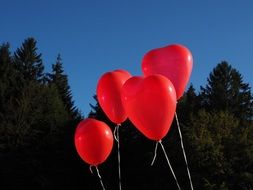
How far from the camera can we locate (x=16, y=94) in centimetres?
3638

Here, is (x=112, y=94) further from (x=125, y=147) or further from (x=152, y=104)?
(x=125, y=147)

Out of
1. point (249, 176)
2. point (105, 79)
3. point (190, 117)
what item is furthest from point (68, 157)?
point (105, 79)

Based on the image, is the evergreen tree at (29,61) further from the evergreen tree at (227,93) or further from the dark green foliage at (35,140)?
the evergreen tree at (227,93)

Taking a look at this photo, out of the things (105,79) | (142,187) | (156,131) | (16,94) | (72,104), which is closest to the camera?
(156,131)

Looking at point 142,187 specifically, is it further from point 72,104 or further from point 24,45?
point 24,45

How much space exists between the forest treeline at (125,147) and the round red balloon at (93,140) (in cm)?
1697

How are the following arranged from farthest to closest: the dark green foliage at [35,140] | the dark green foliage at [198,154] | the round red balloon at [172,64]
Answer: the dark green foliage at [35,140]
the dark green foliage at [198,154]
the round red balloon at [172,64]

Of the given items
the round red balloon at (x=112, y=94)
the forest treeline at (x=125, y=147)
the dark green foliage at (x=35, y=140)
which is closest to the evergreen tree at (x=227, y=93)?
the forest treeline at (x=125, y=147)

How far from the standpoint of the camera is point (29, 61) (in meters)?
42.9

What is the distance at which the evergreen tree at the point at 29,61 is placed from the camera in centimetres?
4214

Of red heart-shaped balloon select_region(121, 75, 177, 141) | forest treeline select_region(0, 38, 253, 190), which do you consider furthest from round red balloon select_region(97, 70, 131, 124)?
forest treeline select_region(0, 38, 253, 190)

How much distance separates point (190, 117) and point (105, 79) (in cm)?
2231

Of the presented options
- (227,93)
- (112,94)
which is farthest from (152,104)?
(227,93)

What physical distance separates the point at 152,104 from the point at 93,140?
2.10 meters
